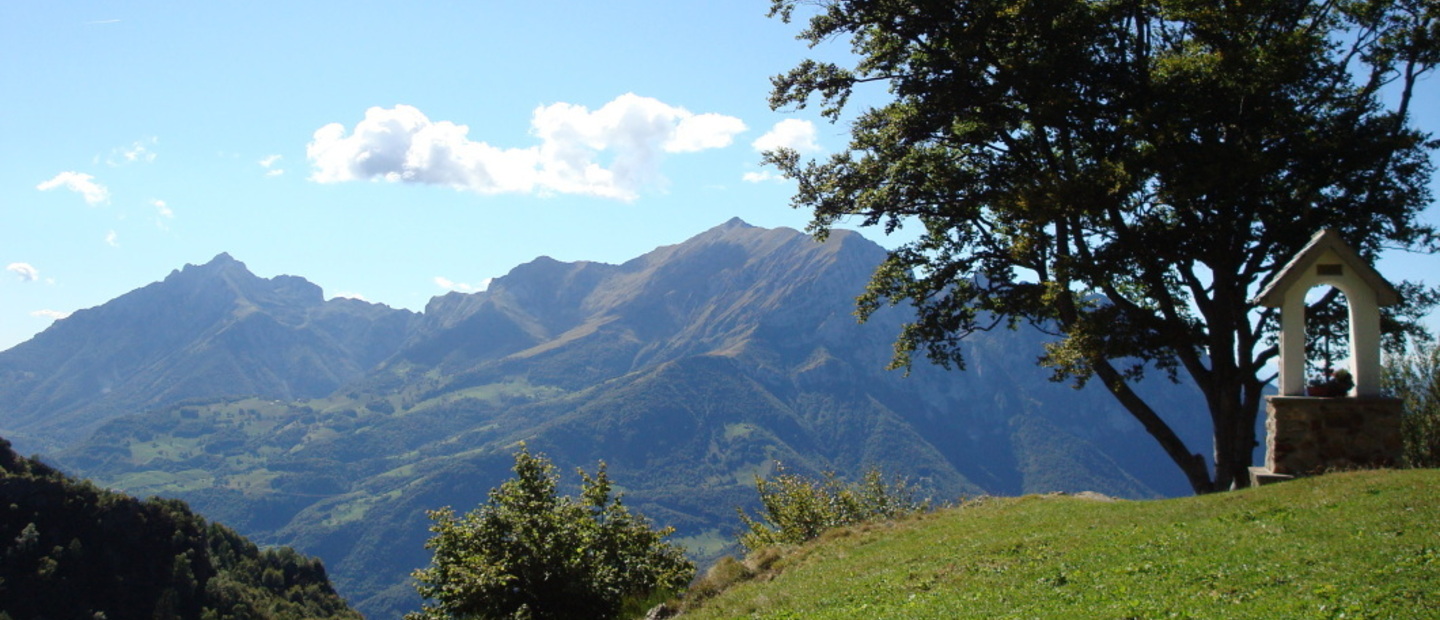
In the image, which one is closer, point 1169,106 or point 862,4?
point 1169,106

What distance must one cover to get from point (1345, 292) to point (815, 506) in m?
20.1

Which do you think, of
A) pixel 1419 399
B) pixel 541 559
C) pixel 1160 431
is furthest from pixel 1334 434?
pixel 541 559

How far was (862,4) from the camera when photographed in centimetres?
2355

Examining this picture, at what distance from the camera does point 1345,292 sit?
65.0 feet

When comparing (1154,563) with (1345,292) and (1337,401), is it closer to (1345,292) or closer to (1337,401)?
(1337,401)

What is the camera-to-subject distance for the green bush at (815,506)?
3403 centimetres

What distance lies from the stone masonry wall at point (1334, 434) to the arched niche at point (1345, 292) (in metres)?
0.43

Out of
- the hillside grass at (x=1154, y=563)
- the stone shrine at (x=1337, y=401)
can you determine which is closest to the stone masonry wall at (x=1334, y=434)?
the stone shrine at (x=1337, y=401)

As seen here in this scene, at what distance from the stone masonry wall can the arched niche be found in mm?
435

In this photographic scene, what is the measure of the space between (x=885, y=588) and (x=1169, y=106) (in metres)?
13.5

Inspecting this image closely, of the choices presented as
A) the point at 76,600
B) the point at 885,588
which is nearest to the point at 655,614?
the point at 885,588

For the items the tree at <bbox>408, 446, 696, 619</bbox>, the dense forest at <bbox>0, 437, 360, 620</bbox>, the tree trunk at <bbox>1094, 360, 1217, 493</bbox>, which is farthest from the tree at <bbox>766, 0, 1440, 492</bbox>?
the dense forest at <bbox>0, 437, 360, 620</bbox>

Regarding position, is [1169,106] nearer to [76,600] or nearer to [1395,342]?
[1395,342]

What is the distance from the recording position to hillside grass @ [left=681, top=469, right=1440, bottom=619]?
10.7 metres
